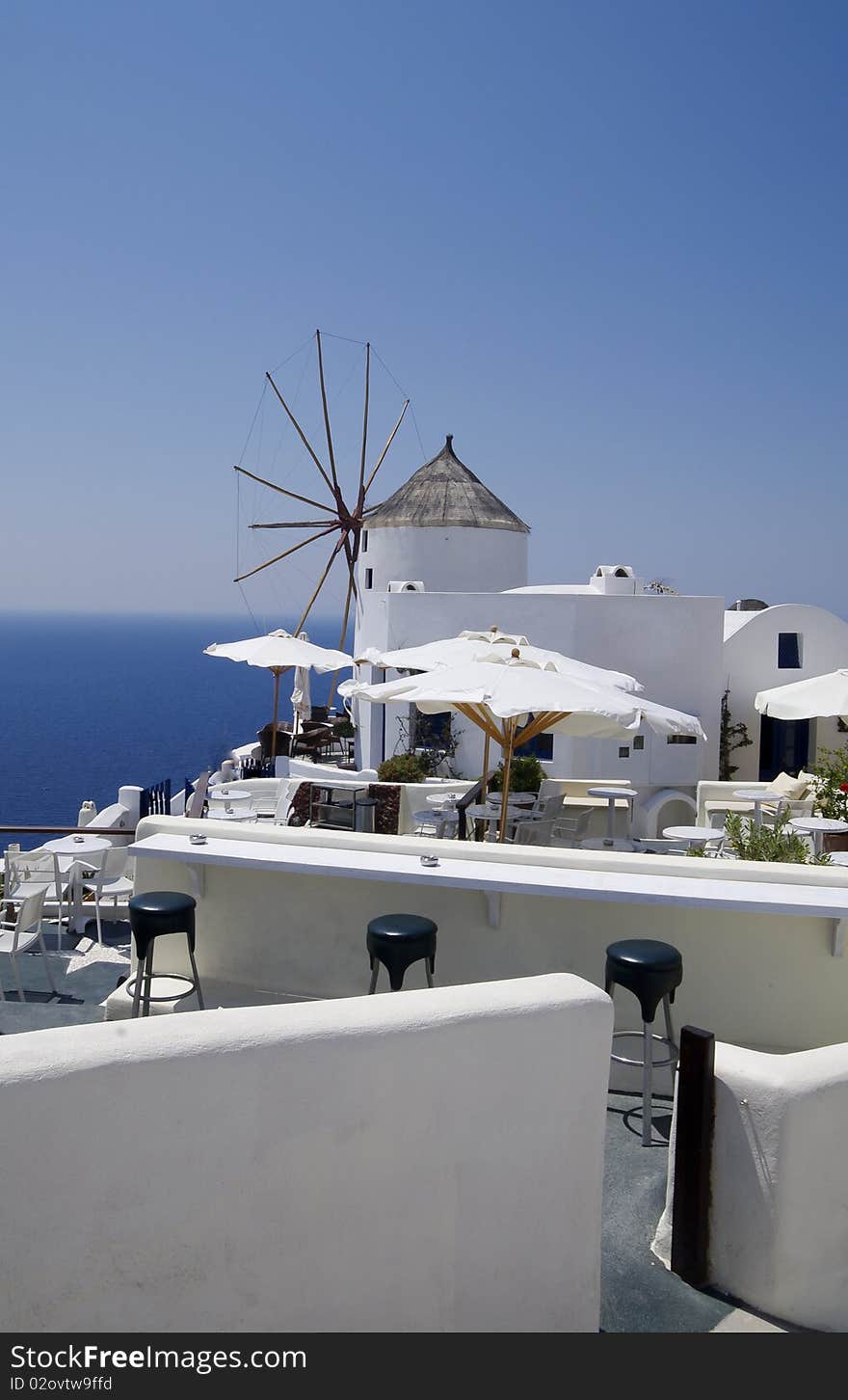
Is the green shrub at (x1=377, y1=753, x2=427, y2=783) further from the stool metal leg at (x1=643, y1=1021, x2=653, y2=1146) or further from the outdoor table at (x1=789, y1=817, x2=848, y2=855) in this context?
the stool metal leg at (x1=643, y1=1021, x2=653, y2=1146)

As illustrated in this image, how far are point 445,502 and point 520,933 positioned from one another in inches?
1059

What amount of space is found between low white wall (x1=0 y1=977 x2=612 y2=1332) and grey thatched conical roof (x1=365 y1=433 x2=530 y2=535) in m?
28.6

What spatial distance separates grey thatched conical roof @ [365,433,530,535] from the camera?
3166 cm

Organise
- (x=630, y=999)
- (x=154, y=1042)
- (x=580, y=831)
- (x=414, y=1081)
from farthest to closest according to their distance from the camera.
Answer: (x=580, y=831)
(x=630, y=999)
(x=414, y=1081)
(x=154, y=1042)

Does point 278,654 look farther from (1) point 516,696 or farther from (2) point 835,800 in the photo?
(1) point 516,696

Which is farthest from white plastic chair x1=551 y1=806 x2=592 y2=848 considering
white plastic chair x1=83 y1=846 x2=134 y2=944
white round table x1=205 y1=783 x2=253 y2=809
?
white plastic chair x1=83 y1=846 x2=134 y2=944

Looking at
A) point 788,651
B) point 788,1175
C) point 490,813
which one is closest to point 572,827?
point 490,813

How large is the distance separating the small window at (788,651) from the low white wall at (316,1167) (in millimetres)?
21630

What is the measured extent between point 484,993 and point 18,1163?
1619 millimetres

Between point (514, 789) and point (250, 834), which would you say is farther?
point (514, 789)
